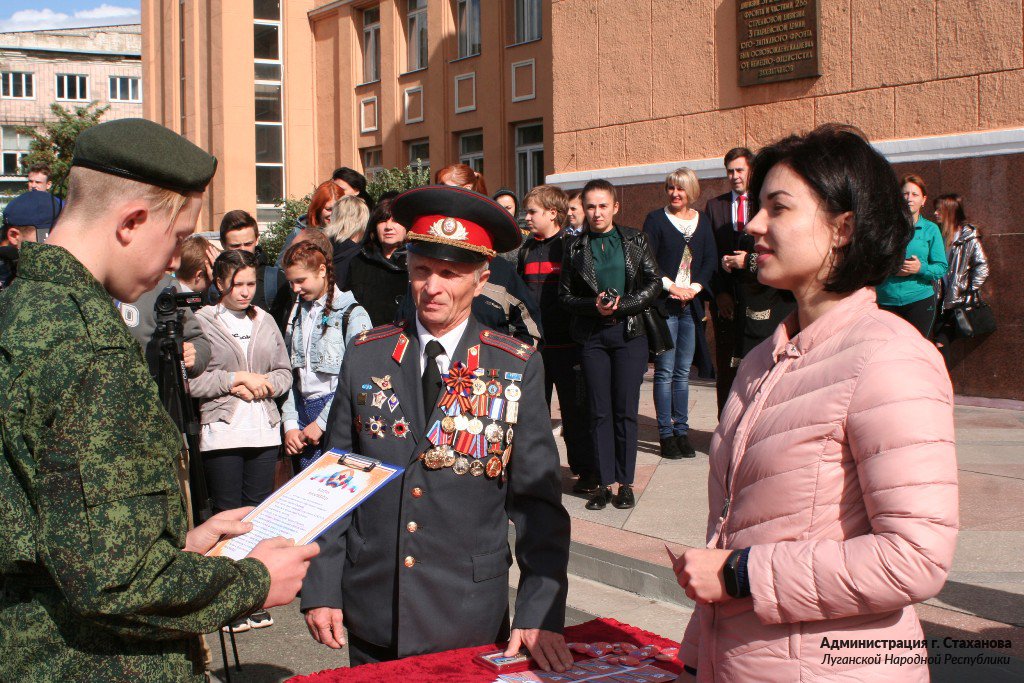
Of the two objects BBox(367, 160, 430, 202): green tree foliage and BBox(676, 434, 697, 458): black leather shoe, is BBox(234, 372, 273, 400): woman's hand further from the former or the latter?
BBox(367, 160, 430, 202): green tree foliage

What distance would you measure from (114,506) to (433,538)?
1.22m

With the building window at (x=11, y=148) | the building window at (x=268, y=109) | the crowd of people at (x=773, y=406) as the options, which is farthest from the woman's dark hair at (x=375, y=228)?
the building window at (x=11, y=148)

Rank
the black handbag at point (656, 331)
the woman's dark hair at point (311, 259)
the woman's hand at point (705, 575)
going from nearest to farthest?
the woman's hand at point (705, 575)
the woman's dark hair at point (311, 259)
the black handbag at point (656, 331)

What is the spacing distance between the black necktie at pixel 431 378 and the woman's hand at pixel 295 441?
302 centimetres

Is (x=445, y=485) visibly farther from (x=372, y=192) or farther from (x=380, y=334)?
(x=372, y=192)

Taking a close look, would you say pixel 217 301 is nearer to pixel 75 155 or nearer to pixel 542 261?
pixel 542 261

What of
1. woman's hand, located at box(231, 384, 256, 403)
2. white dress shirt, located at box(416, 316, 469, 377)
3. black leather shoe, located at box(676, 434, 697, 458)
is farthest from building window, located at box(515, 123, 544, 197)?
white dress shirt, located at box(416, 316, 469, 377)

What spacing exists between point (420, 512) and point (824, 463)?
1157mm

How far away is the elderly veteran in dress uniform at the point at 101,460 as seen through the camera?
1698 mm

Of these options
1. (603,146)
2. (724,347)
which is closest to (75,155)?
(724,347)

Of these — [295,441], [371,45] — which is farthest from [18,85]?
[295,441]

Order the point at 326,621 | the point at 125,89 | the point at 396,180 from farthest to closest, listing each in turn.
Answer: the point at 125,89 → the point at 396,180 → the point at 326,621

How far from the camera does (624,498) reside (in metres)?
7.00

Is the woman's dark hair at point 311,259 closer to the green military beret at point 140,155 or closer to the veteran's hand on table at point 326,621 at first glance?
the veteran's hand on table at point 326,621
